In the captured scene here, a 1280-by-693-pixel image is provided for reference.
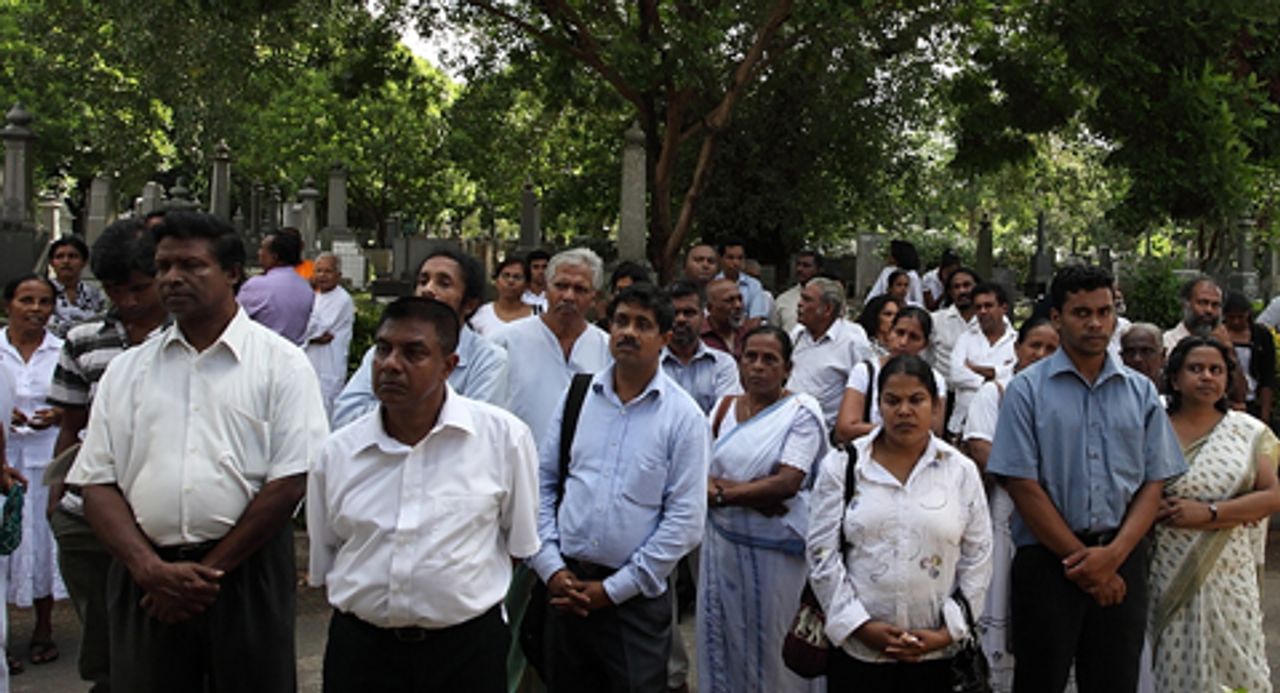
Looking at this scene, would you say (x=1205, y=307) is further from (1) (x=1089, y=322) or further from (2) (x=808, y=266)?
(1) (x=1089, y=322)

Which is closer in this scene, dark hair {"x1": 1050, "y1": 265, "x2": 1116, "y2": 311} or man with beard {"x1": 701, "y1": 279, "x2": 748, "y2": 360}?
dark hair {"x1": 1050, "y1": 265, "x2": 1116, "y2": 311}

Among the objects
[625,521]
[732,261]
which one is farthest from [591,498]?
[732,261]

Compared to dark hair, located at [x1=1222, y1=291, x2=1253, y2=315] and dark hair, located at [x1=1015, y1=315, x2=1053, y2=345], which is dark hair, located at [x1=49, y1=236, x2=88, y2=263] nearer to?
dark hair, located at [x1=1015, y1=315, x2=1053, y2=345]

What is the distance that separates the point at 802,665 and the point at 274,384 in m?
2.08

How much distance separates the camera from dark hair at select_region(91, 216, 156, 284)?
4.58m

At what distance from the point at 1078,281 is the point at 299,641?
4442 millimetres

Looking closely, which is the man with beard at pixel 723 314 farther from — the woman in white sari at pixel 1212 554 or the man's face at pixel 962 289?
the woman in white sari at pixel 1212 554

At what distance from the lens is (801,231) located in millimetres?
24016

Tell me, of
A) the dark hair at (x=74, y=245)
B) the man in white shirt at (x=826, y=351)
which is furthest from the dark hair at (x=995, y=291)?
the dark hair at (x=74, y=245)

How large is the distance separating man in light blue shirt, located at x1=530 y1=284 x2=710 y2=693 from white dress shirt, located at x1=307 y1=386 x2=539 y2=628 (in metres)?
0.79

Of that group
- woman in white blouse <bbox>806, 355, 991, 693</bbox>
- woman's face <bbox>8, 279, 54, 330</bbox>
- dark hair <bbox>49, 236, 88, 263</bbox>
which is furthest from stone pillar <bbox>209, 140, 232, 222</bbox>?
woman in white blouse <bbox>806, 355, 991, 693</bbox>

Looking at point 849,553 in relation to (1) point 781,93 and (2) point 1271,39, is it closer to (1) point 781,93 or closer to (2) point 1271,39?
(2) point 1271,39

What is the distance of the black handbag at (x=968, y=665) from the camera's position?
14.4 ft

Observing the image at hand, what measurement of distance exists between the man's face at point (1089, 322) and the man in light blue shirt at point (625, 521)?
1383mm
